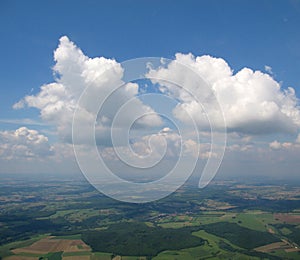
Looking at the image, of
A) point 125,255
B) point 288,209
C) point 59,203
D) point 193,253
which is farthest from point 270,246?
point 59,203

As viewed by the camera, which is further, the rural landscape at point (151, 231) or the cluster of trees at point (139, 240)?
the cluster of trees at point (139, 240)

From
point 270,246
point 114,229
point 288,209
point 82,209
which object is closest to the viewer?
point 270,246

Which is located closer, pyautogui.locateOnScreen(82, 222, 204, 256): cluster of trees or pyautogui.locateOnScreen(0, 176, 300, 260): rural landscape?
pyautogui.locateOnScreen(0, 176, 300, 260): rural landscape

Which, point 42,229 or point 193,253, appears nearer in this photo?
point 193,253

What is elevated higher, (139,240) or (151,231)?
(151,231)

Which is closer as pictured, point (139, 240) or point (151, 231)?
point (139, 240)

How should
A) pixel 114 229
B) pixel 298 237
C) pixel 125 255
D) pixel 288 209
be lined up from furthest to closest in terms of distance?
pixel 288 209, pixel 114 229, pixel 298 237, pixel 125 255

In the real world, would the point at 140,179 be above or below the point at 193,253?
above

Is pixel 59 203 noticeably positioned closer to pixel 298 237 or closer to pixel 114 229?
pixel 114 229
